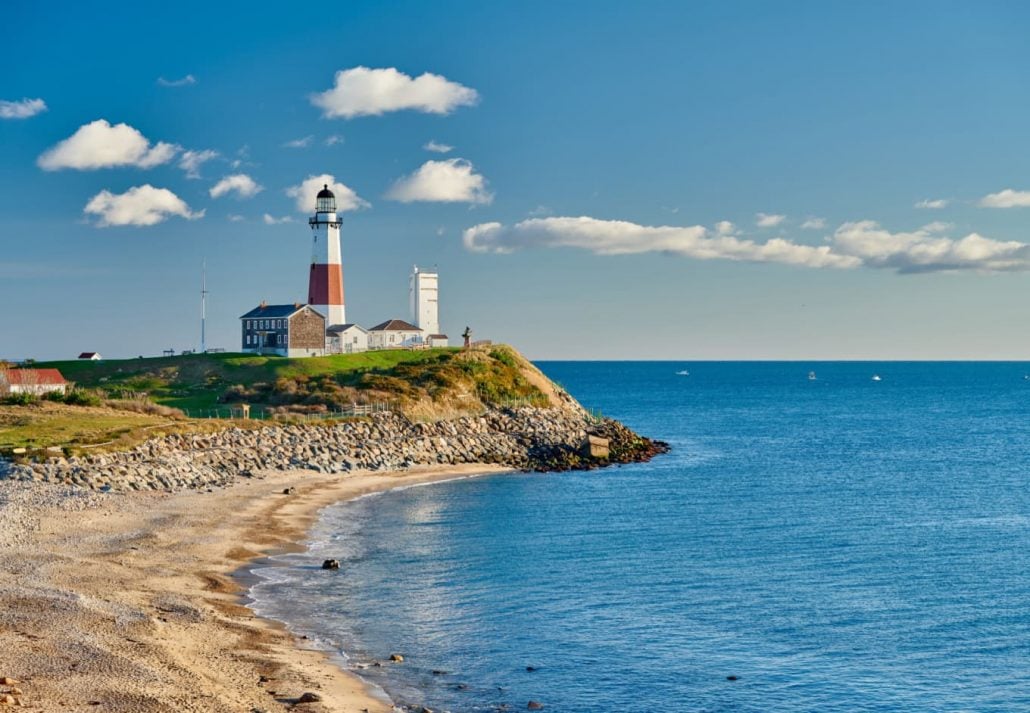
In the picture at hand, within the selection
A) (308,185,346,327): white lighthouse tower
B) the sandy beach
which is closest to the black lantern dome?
(308,185,346,327): white lighthouse tower

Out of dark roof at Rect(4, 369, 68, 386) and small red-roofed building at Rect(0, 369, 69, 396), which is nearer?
small red-roofed building at Rect(0, 369, 69, 396)

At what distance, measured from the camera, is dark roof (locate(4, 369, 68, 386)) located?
81188 millimetres

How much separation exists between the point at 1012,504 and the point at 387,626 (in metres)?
42.4

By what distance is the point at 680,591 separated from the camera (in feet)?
125

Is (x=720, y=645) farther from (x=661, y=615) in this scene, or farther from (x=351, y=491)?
(x=351, y=491)

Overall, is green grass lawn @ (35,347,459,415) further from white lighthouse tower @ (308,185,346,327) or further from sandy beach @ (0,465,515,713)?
sandy beach @ (0,465,515,713)

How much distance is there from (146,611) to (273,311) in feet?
266

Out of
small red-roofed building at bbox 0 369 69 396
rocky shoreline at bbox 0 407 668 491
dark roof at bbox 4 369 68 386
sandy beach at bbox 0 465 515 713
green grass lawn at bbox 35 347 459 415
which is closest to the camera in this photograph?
sandy beach at bbox 0 465 515 713

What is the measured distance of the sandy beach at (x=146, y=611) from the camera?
2417 centimetres

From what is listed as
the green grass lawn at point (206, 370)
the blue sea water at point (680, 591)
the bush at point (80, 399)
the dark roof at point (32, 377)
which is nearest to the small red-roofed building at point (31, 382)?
the dark roof at point (32, 377)

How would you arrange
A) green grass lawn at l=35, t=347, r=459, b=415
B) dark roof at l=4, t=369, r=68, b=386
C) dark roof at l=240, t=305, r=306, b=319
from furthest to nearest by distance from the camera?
dark roof at l=240, t=305, r=306, b=319 → green grass lawn at l=35, t=347, r=459, b=415 → dark roof at l=4, t=369, r=68, b=386

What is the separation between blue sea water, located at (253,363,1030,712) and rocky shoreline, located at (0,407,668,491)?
23.1 ft

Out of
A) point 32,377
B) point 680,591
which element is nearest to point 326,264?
point 32,377

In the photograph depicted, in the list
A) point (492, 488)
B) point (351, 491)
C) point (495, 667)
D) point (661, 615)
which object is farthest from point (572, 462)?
point (495, 667)
